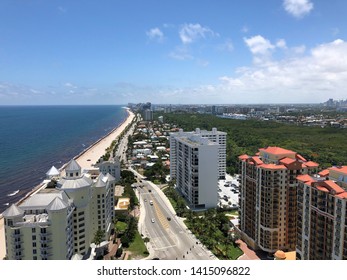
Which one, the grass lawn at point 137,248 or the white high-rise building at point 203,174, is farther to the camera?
the white high-rise building at point 203,174

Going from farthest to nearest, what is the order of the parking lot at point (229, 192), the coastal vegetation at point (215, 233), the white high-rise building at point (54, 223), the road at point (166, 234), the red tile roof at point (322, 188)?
1. the parking lot at point (229, 192)
2. the coastal vegetation at point (215, 233)
3. the road at point (166, 234)
4. the white high-rise building at point (54, 223)
5. the red tile roof at point (322, 188)

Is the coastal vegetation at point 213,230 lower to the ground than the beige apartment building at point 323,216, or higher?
lower

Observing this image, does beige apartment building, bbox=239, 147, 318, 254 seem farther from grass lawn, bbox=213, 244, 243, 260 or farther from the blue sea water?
the blue sea water

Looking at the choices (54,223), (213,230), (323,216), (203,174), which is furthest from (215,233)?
(54,223)

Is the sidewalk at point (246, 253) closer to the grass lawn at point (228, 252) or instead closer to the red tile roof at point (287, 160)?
the grass lawn at point (228, 252)

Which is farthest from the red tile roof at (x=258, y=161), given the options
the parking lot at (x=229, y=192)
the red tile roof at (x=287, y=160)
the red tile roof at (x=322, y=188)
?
the parking lot at (x=229, y=192)

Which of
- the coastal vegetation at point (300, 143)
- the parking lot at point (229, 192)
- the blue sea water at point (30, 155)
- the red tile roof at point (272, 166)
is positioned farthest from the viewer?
the coastal vegetation at point (300, 143)

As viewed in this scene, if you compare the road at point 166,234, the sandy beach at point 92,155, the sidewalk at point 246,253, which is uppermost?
the sandy beach at point 92,155
